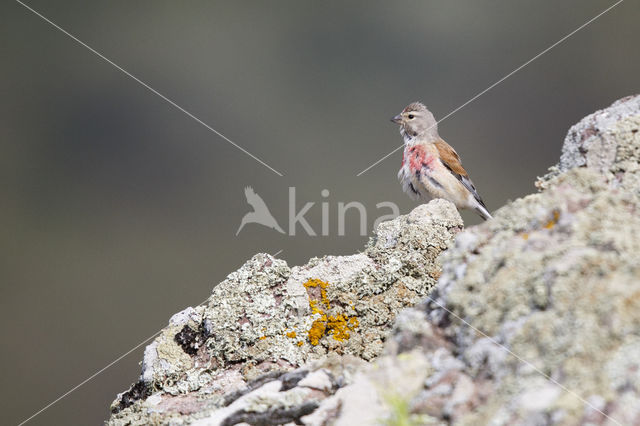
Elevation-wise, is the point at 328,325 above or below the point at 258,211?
below

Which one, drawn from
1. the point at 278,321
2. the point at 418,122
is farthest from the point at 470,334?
the point at 418,122

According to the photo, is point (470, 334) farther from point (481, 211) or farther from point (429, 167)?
point (481, 211)

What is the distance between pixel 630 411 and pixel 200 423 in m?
1.66

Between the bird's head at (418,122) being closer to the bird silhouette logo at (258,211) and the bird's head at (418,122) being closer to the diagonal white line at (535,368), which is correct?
the bird silhouette logo at (258,211)

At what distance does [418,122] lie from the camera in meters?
8.91

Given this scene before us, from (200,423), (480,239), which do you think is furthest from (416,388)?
(200,423)

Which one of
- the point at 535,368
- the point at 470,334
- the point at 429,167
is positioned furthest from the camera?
the point at 429,167

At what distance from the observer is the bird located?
8.12m

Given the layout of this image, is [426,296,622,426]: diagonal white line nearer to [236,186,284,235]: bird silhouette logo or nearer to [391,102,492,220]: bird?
[391,102,492,220]: bird

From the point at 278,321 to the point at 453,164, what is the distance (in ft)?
16.9

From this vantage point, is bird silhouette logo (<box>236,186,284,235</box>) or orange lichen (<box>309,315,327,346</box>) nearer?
orange lichen (<box>309,315,327,346</box>)

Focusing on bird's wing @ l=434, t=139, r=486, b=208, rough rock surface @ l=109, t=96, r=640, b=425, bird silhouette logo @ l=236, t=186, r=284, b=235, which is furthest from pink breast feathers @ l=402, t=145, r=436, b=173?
rough rock surface @ l=109, t=96, r=640, b=425

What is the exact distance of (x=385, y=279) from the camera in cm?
392

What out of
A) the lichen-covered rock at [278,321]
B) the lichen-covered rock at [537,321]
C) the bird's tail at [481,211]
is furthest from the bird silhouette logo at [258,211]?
the lichen-covered rock at [537,321]
